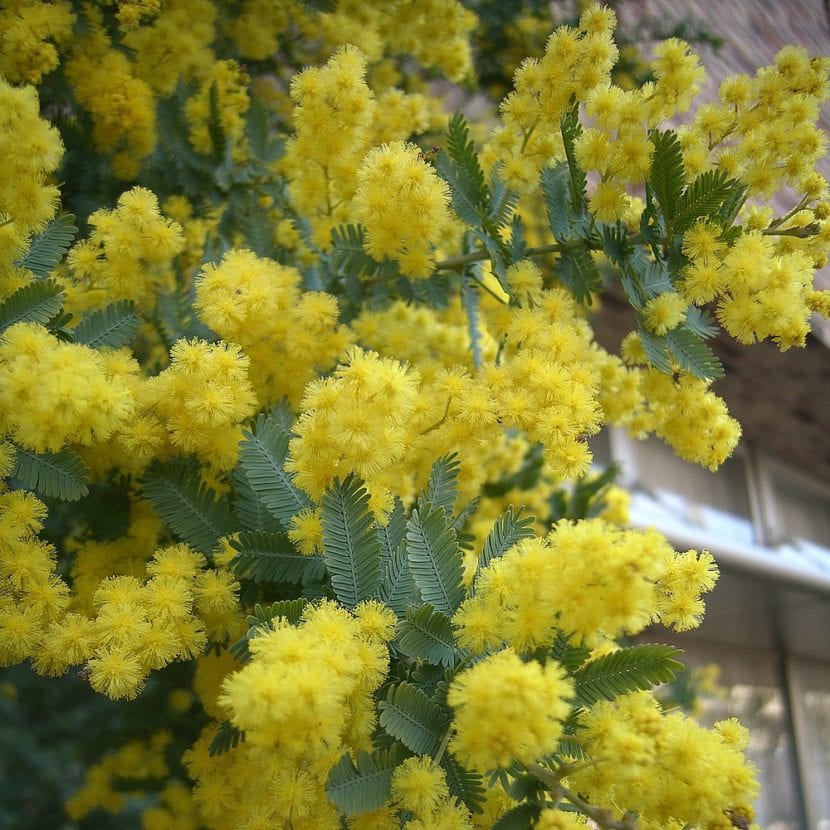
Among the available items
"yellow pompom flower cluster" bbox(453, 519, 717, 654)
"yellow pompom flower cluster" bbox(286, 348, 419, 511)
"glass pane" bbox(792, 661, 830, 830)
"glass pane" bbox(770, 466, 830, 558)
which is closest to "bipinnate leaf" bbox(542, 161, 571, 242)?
"yellow pompom flower cluster" bbox(286, 348, 419, 511)

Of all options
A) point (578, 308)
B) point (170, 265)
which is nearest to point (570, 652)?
point (578, 308)

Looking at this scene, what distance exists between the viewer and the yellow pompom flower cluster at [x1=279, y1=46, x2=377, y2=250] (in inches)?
37.4

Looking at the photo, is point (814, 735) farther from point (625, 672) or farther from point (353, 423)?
point (353, 423)

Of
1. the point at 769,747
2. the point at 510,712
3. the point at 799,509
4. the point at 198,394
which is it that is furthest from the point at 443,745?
the point at 769,747

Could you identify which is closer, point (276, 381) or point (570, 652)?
point (570, 652)

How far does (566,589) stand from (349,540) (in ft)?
0.74

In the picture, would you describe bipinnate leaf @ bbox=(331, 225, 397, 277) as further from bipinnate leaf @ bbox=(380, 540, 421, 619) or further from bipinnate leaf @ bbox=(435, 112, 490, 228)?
bipinnate leaf @ bbox=(380, 540, 421, 619)

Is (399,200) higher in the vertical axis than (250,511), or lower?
higher

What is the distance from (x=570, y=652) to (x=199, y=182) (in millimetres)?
923

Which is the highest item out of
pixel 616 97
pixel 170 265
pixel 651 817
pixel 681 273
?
pixel 616 97

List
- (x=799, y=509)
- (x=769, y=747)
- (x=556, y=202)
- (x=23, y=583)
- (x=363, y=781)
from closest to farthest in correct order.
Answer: (x=363, y=781)
(x=23, y=583)
(x=556, y=202)
(x=799, y=509)
(x=769, y=747)

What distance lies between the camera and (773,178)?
0.90 m

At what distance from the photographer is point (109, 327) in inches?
36.0

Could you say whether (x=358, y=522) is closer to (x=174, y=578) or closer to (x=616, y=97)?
(x=174, y=578)
